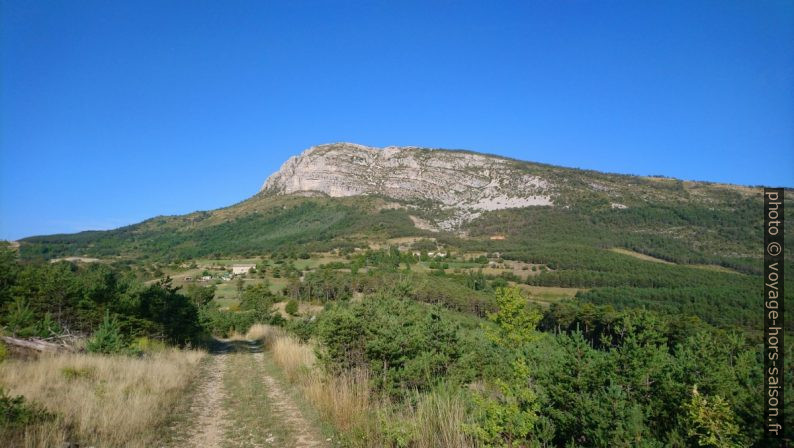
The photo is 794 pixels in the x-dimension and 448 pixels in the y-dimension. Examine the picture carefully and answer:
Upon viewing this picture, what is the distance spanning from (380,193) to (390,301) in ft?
580

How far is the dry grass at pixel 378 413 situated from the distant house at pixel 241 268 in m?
93.9

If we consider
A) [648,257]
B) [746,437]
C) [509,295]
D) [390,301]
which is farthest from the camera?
[648,257]

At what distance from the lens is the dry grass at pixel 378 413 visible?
5281mm

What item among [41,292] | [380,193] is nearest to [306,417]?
[41,292]

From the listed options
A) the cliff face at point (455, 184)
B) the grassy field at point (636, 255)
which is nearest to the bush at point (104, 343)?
the grassy field at point (636, 255)

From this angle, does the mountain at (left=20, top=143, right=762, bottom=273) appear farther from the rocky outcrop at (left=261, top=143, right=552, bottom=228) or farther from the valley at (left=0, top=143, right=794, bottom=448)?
the valley at (left=0, top=143, right=794, bottom=448)

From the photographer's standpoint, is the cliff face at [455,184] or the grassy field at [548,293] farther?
the cliff face at [455,184]

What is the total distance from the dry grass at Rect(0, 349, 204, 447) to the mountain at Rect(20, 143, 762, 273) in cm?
11638

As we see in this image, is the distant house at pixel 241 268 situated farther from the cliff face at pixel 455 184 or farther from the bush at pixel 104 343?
the bush at pixel 104 343

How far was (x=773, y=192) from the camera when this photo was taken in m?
4.85

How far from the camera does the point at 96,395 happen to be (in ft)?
23.2

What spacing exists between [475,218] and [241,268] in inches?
3557

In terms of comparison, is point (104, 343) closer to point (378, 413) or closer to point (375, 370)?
point (375, 370)

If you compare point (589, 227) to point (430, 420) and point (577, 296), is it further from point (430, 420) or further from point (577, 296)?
point (430, 420)
